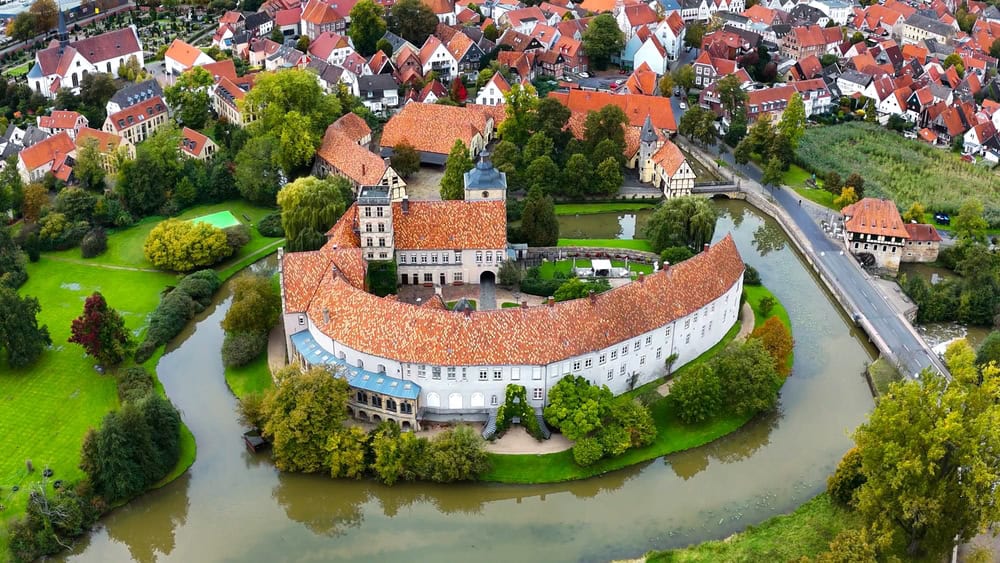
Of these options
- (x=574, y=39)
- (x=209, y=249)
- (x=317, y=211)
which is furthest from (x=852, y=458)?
(x=574, y=39)

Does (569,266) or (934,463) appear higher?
(934,463)

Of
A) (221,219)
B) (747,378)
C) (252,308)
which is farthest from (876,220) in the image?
→ (221,219)

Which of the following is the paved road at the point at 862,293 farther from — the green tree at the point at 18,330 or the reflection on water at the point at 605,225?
the green tree at the point at 18,330

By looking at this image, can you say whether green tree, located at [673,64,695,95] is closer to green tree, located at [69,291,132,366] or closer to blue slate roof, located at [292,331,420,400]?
blue slate roof, located at [292,331,420,400]

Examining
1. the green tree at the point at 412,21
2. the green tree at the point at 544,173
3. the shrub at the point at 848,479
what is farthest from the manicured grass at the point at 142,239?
the shrub at the point at 848,479

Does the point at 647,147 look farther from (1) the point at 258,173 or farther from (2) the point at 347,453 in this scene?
(2) the point at 347,453
